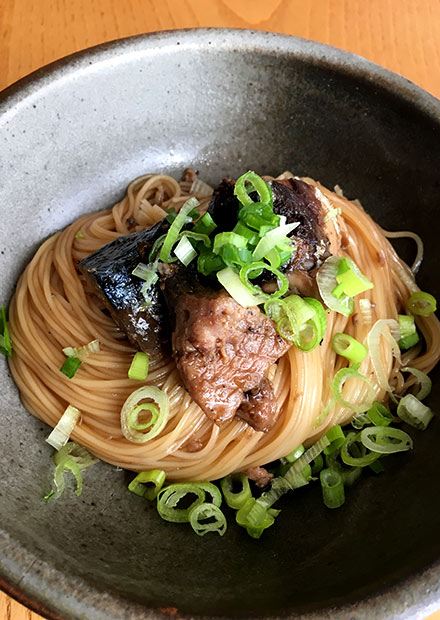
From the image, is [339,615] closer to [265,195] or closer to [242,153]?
[265,195]

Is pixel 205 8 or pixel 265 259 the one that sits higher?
pixel 205 8

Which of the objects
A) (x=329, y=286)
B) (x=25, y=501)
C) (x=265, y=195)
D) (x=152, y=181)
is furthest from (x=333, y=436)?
(x=152, y=181)

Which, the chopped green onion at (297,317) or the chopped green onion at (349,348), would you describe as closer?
the chopped green onion at (297,317)

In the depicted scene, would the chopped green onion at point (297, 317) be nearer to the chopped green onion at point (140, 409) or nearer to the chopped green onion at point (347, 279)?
the chopped green onion at point (347, 279)

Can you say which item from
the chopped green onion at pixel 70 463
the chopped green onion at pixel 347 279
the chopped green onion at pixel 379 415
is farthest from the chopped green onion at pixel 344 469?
the chopped green onion at pixel 70 463

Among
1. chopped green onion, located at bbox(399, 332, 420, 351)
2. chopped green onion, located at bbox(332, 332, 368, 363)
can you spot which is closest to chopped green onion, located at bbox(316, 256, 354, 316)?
chopped green onion, located at bbox(332, 332, 368, 363)

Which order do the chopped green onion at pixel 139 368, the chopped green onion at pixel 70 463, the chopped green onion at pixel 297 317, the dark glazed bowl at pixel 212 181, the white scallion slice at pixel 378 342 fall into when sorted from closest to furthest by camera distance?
the dark glazed bowl at pixel 212 181 → the chopped green onion at pixel 297 317 → the chopped green onion at pixel 70 463 → the chopped green onion at pixel 139 368 → the white scallion slice at pixel 378 342
